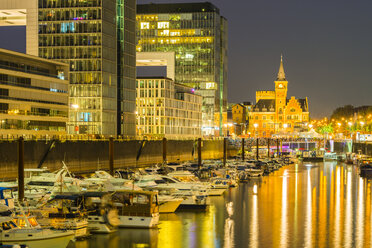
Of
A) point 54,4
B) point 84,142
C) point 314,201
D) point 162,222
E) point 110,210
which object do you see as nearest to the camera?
point 110,210

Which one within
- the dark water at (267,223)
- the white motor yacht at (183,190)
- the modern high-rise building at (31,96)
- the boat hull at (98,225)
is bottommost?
the dark water at (267,223)

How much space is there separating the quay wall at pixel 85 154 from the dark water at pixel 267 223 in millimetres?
29186

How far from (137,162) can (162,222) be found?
67951mm

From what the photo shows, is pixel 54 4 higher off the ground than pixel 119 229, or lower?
higher

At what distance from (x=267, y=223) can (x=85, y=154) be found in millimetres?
52262

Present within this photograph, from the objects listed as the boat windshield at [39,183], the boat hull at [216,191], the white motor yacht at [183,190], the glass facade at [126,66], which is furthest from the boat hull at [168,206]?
the glass facade at [126,66]

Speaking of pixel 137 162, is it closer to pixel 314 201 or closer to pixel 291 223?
pixel 314 201

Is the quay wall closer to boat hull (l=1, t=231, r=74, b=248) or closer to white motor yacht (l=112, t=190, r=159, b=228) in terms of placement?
white motor yacht (l=112, t=190, r=159, b=228)

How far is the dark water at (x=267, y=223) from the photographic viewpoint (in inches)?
1823

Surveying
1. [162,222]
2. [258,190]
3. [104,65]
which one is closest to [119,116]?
[104,65]

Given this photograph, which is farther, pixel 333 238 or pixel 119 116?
pixel 119 116

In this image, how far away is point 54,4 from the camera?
14038 cm

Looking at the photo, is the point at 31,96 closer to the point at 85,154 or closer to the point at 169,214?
the point at 85,154

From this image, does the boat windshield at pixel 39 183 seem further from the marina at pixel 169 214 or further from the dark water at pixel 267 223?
the dark water at pixel 267 223
